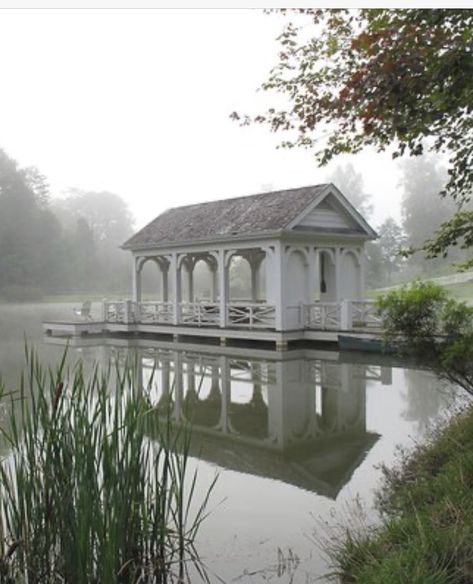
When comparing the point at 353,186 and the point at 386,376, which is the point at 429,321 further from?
the point at 353,186

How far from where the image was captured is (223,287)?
17.5 meters

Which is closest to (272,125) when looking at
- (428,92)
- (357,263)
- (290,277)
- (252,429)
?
(428,92)

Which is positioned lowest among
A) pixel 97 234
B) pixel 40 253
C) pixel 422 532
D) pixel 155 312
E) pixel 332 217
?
pixel 422 532

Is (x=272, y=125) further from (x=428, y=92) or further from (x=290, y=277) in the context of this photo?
(x=290, y=277)

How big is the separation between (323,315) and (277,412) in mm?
7651

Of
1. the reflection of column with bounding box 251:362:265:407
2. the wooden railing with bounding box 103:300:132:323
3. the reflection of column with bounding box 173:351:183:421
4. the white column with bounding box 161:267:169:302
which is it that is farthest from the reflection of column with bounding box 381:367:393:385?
the white column with bounding box 161:267:169:302

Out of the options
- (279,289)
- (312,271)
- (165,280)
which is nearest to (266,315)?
(279,289)

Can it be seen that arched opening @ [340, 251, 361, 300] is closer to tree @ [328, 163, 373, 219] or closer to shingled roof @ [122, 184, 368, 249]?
shingled roof @ [122, 184, 368, 249]

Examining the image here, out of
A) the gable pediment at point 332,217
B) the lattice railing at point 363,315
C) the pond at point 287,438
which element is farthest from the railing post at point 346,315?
the gable pediment at point 332,217

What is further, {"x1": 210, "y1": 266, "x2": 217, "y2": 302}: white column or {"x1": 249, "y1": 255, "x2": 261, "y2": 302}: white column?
{"x1": 210, "y1": 266, "x2": 217, "y2": 302}: white column

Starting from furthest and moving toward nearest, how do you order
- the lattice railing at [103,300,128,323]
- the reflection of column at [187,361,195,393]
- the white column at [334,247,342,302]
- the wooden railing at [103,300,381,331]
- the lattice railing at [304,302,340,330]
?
the lattice railing at [103,300,128,323] < the white column at [334,247,342,302] < the lattice railing at [304,302,340,330] < the wooden railing at [103,300,381,331] < the reflection of column at [187,361,195,393]

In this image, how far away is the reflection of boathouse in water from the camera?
613 centimetres

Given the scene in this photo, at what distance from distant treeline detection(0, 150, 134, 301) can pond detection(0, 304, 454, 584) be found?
37.7 m

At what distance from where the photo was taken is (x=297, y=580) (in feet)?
12.3
